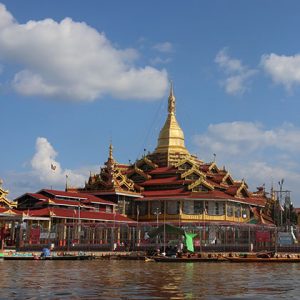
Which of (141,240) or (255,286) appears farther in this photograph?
(141,240)

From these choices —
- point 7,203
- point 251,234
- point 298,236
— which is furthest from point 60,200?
point 298,236

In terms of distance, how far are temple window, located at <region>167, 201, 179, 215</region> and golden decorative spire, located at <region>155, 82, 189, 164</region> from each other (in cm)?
984

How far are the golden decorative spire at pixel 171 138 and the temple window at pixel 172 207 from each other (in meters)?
9.84

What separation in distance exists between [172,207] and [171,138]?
596 inches

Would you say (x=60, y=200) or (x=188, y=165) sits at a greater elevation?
(x=188, y=165)

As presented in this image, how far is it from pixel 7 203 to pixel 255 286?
4088cm

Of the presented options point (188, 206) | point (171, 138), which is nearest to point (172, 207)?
point (188, 206)

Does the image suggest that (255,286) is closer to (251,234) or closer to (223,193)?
(251,234)

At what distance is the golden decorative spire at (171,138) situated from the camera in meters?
79.1

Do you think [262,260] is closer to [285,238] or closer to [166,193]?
[285,238]

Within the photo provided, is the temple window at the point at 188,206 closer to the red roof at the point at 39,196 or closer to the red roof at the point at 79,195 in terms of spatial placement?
the red roof at the point at 79,195

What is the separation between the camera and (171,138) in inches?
3177

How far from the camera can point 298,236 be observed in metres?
58.3

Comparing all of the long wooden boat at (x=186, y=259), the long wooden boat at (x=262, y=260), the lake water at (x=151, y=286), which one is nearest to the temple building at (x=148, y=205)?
the long wooden boat at (x=186, y=259)
